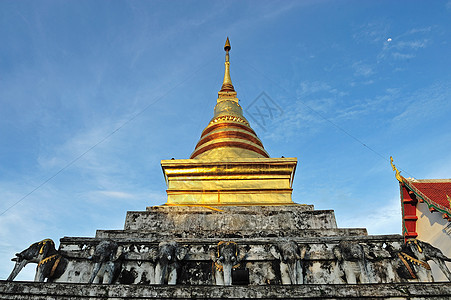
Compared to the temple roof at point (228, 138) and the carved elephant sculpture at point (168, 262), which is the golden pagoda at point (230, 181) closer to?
the temple roof at point (228, 138)

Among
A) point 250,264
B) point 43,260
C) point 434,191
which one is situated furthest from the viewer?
point 434,191

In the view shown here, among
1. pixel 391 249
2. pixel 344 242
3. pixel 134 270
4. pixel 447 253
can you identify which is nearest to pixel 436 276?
pixel 447 253

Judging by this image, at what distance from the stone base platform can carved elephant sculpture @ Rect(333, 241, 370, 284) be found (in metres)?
1.94

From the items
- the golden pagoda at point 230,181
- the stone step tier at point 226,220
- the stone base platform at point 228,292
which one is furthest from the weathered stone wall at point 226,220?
the stone base platform at point 228,292

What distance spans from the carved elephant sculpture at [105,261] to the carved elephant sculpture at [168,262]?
965 mm

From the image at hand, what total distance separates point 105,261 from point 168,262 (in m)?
1.30

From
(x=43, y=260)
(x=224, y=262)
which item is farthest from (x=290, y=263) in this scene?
(x=43, y=260)

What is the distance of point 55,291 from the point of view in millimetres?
4688

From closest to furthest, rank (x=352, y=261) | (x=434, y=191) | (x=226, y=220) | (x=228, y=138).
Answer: (x=352, y=261) < (x=434, y=191) < (x=226, y=220) < (x=228, y=138)

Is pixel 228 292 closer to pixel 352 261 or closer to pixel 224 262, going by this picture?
pixel 224 262

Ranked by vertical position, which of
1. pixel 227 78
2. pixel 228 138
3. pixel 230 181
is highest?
pixel 227 78

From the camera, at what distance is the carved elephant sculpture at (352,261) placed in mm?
6535

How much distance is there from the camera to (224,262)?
6.23m

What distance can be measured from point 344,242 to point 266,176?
486cm
